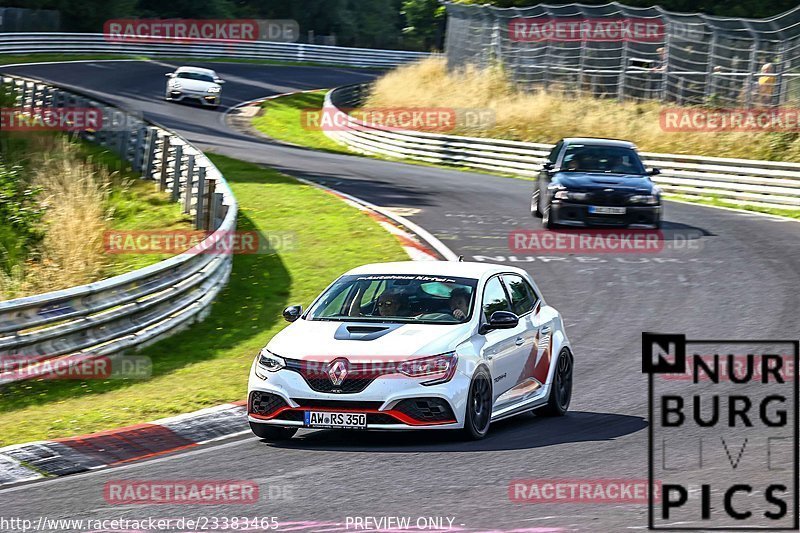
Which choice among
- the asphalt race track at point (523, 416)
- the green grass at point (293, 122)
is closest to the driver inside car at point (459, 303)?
the asphalt race track at point (523, 416)

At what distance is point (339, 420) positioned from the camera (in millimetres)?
9562

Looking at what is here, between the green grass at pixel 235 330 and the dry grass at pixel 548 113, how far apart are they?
11615 mm

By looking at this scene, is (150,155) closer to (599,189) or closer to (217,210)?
(217,210)

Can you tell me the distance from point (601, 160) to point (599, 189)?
1.27 meters

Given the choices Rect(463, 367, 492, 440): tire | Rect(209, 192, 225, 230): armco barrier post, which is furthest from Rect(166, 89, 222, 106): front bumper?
Rect(463, 367, 492, 440): tire

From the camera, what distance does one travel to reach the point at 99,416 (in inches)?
437

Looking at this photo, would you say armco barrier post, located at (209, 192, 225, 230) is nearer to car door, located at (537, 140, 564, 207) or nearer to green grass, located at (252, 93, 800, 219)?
car door, located at (537, 140, 564, 207)

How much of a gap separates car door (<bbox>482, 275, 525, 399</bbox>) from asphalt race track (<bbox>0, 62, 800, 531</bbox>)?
0.43 m

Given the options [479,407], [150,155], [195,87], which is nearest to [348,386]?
A: [479,407]

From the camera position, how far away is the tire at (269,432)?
9.94 meters

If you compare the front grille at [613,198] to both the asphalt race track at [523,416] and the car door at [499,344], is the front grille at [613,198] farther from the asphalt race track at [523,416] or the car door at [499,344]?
the car door at [499,344]

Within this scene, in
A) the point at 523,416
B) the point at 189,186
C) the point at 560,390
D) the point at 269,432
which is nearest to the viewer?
the point at 269,432

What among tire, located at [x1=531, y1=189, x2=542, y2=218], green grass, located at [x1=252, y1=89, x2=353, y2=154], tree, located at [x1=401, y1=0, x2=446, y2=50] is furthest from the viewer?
tree, located at [x1=401, y1=0, x2=446, y2=50]

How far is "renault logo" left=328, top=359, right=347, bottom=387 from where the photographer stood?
959 cm
